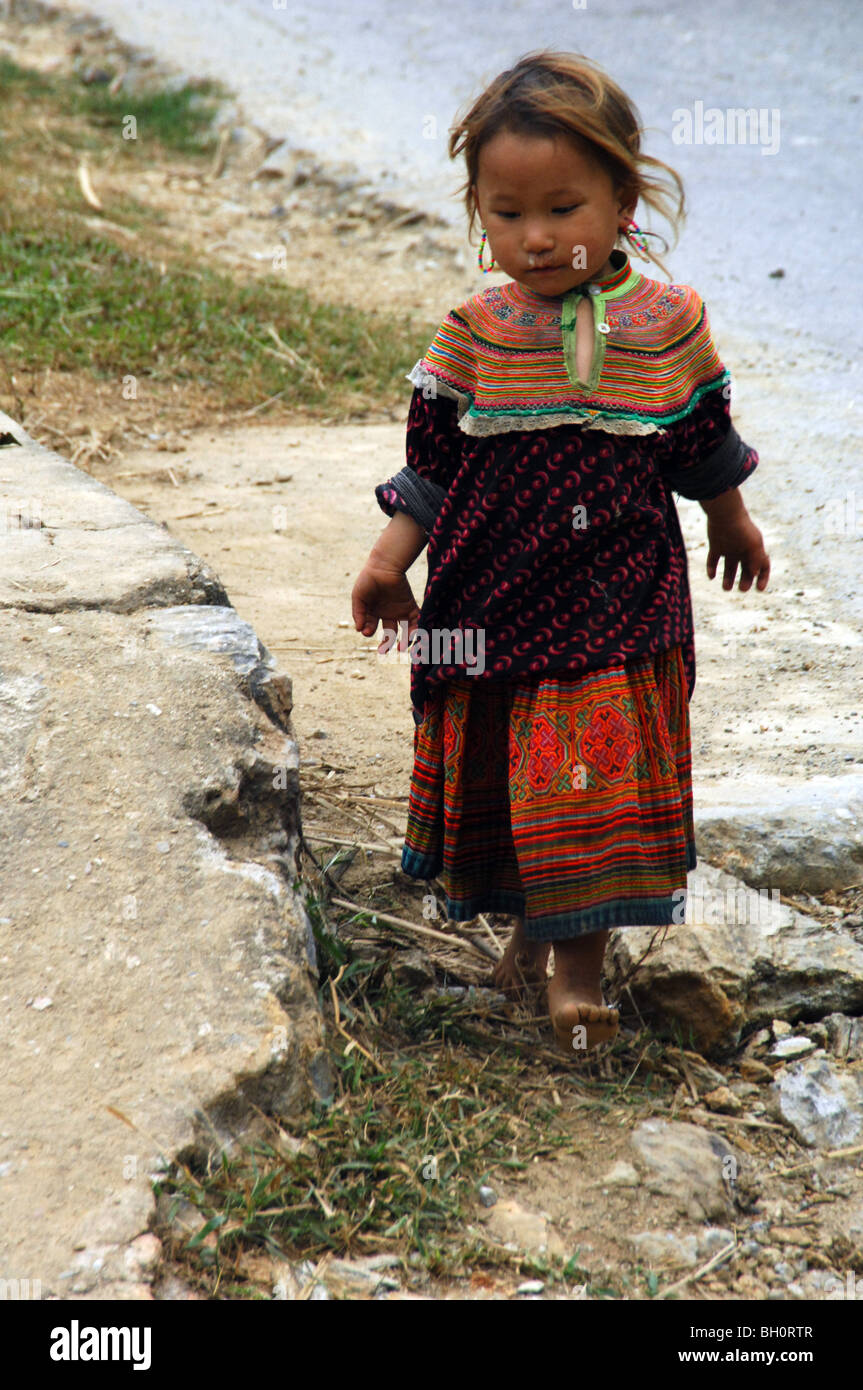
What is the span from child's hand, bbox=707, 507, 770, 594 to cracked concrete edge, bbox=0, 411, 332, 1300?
75 centimetres

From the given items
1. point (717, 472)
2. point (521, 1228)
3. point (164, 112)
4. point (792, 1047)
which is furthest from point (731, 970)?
point (164, 112)

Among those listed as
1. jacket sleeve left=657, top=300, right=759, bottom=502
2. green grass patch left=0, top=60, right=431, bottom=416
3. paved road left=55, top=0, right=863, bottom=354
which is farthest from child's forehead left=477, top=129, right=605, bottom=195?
paved road left=55, top=0, right=863, bottom=354

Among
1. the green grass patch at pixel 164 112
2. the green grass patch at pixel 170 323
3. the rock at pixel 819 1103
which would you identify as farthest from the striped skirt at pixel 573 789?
the green grass patch at pixel 164 112

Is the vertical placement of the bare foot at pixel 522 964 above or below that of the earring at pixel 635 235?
below

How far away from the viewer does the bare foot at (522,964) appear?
2.17 m

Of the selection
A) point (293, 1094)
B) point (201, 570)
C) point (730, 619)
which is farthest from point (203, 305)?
point (293, 1094)

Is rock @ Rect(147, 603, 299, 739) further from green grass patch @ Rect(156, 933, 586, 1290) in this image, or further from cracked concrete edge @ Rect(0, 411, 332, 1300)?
green grass patch @ Rect(156, 933, 586, 1290)

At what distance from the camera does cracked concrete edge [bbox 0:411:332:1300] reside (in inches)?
57.5

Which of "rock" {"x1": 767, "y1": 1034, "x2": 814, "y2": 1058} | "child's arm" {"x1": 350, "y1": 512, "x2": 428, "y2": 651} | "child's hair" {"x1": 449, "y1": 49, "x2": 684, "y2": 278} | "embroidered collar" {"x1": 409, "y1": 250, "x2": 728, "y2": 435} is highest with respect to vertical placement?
"child's hair" {"x1": 449, "y1": 49, "x2": 684, "y2": 278}

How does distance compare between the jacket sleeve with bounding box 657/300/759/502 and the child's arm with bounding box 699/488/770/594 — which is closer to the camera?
the jacket sleeve with bounding box 657/300/759/502

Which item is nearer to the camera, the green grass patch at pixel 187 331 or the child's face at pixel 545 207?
Result: the child's face at pixel 545 207

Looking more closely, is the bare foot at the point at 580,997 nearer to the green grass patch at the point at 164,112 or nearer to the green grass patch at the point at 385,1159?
the green grass patch at the point at 385,1159

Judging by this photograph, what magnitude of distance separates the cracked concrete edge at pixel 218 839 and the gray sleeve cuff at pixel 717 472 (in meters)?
0.74

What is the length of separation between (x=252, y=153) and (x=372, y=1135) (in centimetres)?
774
